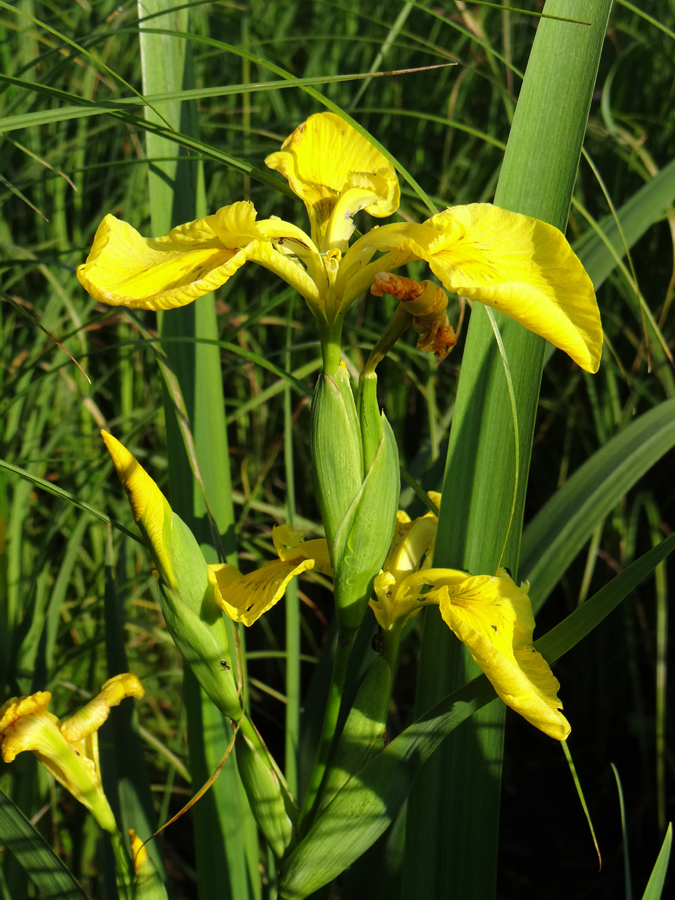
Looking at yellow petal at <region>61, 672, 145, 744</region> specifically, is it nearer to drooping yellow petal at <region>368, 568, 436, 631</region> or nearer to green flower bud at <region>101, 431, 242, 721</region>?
green flower bud at <region>101, 431, 242, 721</region>

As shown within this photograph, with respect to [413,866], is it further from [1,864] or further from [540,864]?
[540,864]

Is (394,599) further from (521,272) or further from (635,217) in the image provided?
(635,217)

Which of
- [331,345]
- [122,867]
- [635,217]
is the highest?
[635,217]

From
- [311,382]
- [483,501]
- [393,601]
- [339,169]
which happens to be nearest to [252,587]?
[393,601]

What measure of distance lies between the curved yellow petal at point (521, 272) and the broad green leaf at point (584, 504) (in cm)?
35

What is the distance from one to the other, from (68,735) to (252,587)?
19 cm

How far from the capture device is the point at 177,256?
→ 1.77 feet

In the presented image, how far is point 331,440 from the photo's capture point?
1.77ft

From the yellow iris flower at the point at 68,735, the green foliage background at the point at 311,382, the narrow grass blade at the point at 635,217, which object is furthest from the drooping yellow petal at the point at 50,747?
the narrow grass blade at the point at 635,217

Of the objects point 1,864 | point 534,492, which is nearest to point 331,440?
point 1,864

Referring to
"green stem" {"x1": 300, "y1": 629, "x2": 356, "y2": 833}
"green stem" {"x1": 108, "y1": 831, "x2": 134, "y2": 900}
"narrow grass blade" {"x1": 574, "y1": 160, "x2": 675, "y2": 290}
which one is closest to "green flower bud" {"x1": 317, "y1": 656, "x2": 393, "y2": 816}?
"green stem" {"x1": 300, "y1": 629, "x2": 356, "y2": 833}

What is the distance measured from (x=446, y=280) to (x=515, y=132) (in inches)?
10.2

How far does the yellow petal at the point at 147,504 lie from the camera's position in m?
0.55

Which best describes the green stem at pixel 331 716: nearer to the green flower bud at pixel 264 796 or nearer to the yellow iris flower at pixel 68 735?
the green flower bud at pixel 264 796
